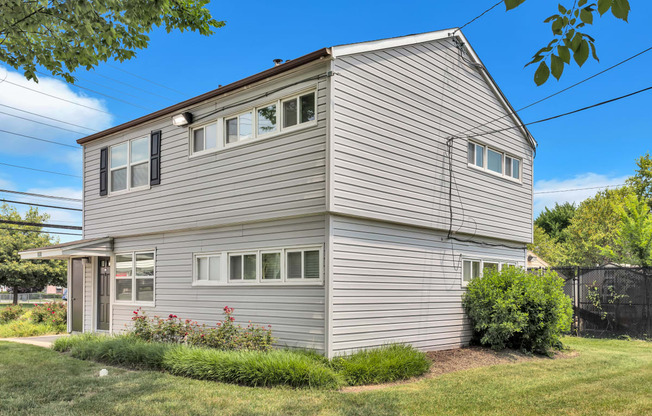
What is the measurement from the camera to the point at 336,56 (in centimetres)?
896

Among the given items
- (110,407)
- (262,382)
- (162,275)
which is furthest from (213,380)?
(162,275)

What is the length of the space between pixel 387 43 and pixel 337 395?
667 centimetres

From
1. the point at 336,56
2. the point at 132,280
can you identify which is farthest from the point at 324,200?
the point at 132,280

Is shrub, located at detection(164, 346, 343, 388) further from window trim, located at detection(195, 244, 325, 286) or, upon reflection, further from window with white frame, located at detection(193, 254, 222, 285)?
window with white frame, located at detection(193, 254, 222, 285)

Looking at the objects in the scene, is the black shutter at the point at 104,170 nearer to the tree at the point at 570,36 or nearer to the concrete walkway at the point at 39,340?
the concrete walkway at the point at 39,340

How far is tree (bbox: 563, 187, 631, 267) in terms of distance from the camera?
32.8 meters

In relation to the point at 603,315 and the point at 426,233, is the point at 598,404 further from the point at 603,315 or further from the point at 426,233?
the point at 603,315

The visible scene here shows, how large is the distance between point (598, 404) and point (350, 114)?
5953 millimetres

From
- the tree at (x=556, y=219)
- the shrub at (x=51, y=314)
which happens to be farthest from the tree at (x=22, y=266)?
the tree at (x=556, y=219)

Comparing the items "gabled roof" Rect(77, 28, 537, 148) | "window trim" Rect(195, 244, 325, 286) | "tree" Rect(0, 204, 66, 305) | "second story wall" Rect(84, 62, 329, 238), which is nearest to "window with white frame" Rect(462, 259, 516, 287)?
"gabled roof" Rect(77, 28, 537, 148)

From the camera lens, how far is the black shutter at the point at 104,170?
46.8ft

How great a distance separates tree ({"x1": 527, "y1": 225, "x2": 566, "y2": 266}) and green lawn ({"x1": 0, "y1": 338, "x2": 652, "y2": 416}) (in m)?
28.9

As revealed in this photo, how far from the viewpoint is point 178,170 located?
39.9 ft

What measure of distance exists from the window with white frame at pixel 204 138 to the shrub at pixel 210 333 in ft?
12.1
